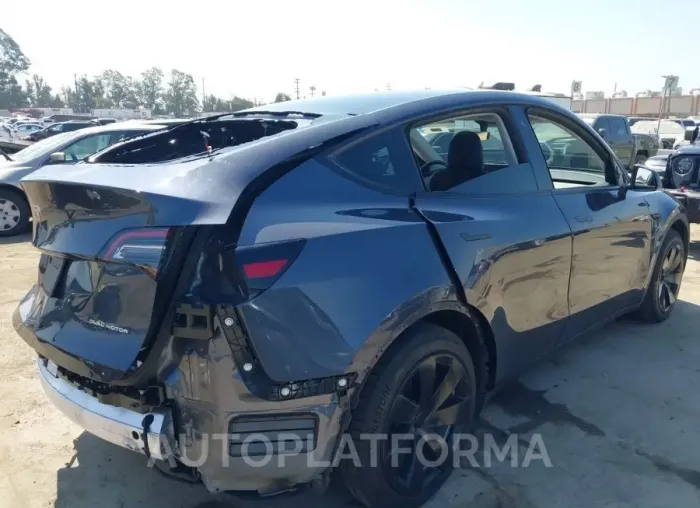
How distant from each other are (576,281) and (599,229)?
0.37 m

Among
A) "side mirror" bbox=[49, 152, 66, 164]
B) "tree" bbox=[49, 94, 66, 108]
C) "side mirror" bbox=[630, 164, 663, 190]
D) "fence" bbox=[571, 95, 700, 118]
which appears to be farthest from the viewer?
"tree" bbox=[49, 94, 66, 108]

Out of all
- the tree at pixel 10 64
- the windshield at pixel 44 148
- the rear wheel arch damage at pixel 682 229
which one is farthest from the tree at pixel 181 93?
the rear wheel arch damage at pixel 682 229

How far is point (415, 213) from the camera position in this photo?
233 cm

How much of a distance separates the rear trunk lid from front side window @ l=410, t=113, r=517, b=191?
44 centimetres

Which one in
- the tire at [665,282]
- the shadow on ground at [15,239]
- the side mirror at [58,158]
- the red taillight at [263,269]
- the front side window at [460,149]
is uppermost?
the front side window at [460,149]

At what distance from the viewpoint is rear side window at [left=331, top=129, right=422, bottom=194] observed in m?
2.24

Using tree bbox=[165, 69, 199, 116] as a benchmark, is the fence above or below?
below

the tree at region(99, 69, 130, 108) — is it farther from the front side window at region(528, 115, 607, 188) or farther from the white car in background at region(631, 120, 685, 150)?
the front side window at region(528, 115, 607, 188)

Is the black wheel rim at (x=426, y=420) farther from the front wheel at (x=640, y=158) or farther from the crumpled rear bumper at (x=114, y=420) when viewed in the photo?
the front wheel at (x=640, y=158)

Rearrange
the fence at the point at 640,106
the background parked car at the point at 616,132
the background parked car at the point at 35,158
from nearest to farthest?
1. the background parked car at the point at 35,158
2. the background parked car at the point at 616,132
3. the fence at the point at 640,106

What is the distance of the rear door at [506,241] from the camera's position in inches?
96.9

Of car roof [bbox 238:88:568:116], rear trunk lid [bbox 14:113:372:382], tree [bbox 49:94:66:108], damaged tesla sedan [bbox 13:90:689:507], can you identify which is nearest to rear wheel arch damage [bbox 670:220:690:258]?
car roof [bbox 238:88:568:116]

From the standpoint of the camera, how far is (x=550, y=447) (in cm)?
298

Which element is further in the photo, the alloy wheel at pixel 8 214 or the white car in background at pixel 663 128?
the white car in background at pixel 663 128
